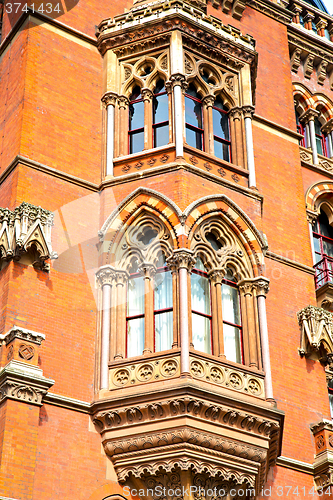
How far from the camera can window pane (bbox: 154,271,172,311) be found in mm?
16406

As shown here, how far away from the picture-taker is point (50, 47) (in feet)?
62.5

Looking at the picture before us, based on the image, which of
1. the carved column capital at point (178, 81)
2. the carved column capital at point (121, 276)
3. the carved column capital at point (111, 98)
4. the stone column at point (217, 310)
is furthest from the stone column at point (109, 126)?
the stone column at point (217, 310)

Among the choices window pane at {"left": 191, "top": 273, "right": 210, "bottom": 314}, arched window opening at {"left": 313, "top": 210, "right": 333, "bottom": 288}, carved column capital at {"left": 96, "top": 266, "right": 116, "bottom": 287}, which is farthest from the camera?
arched window opening at {"left": 313, "top": 210, "right": 333, "bottom": 288}

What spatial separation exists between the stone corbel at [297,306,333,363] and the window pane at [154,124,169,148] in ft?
16.6

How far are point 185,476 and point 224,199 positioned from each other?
600 cm

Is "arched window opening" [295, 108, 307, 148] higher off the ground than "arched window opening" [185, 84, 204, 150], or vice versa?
"arched window opening" [295, 108, 307, 148]

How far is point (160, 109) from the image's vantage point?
18.8m

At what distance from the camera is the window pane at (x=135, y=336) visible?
Result: 16.1 meters

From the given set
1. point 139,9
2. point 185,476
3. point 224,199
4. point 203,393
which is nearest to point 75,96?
point 139,9

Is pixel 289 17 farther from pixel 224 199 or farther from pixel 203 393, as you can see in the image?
pixel 203 393

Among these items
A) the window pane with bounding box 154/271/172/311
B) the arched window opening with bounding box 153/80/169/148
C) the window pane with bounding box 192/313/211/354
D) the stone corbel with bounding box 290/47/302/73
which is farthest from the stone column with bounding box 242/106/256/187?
the stone corbel with bounding box 290/47/302/73

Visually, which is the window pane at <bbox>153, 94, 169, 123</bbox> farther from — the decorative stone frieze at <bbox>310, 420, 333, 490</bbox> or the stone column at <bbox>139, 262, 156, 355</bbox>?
the decorative stone frieze at <bbox>310, 420, 333, 490</bbox>

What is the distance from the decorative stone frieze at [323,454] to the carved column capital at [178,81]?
7.94 meters

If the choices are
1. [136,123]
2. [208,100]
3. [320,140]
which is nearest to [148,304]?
[136,123]
